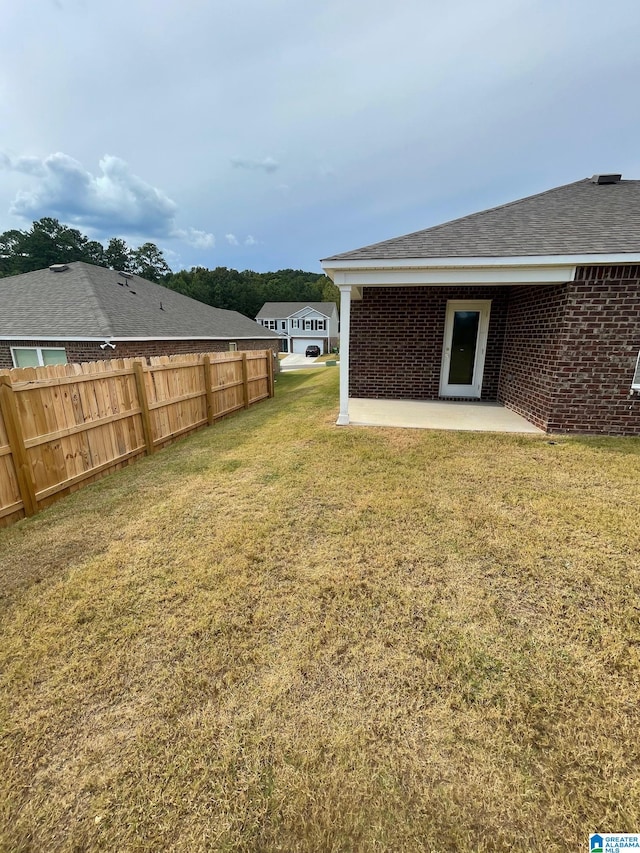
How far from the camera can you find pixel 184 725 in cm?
183

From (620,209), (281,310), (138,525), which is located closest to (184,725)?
(138,525)

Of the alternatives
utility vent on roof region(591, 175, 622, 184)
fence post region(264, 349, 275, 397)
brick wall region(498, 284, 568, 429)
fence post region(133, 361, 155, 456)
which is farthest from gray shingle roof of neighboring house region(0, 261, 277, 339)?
utility vent on roof region(591, 175, 622, 184)

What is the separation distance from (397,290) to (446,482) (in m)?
5.95

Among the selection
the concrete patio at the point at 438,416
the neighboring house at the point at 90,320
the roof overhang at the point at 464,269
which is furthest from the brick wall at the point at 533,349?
the neighboring house at the point at 90,320

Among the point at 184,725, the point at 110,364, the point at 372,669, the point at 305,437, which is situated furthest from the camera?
the point at 305,437

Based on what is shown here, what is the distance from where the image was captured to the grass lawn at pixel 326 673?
1488 mm

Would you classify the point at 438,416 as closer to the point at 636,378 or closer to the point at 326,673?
the point at 636,378

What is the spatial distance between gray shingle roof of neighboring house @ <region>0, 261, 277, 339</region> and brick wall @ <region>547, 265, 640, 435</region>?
13.2 metres

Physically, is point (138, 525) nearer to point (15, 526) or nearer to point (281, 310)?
point (15, 526)

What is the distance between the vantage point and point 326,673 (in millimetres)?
2094

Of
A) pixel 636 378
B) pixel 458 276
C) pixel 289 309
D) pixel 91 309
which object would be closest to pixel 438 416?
pixel 458 276

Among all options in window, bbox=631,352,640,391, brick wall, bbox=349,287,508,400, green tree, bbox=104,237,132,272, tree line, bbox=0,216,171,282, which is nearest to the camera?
window, bbox=631,352,640,391

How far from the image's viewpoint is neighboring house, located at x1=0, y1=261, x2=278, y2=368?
1252cm

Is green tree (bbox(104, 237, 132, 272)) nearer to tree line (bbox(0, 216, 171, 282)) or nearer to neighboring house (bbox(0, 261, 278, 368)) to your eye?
tree line (bbox(0, 216, 171, 282))
